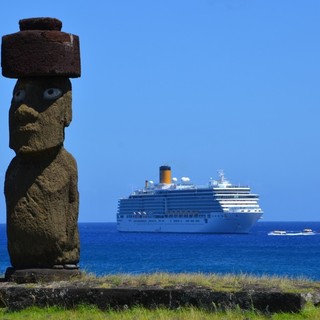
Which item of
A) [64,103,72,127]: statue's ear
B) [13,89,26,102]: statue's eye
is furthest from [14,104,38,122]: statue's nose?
[64,103,72,127]: statue's ear

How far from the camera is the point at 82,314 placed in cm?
1116

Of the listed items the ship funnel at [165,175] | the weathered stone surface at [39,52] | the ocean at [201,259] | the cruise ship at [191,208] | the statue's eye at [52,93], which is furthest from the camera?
the ship funnel at [165,175]

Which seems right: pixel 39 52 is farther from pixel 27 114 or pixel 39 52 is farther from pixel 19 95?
pixel 27 114

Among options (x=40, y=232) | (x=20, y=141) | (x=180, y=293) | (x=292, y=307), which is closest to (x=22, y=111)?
(x=20, y=141)

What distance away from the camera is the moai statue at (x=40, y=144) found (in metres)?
12.3

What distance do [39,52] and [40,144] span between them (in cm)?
113

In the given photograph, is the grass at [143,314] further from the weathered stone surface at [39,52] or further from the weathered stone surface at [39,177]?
the weathered stone surface at [39,52]

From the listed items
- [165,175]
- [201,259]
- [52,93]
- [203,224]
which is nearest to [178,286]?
[52,93]

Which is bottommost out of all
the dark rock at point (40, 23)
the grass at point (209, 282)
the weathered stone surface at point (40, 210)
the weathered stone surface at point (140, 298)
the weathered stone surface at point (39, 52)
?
the weathered stone surface at point (140, 298)

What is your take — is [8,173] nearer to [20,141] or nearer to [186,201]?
[20,141]

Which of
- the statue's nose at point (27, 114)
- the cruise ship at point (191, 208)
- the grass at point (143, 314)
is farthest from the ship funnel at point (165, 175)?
the grass at point (143, 314)

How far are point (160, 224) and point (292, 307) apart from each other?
99.6 metres

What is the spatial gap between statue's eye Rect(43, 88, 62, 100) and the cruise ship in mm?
89600

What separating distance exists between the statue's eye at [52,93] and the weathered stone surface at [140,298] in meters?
2.36
